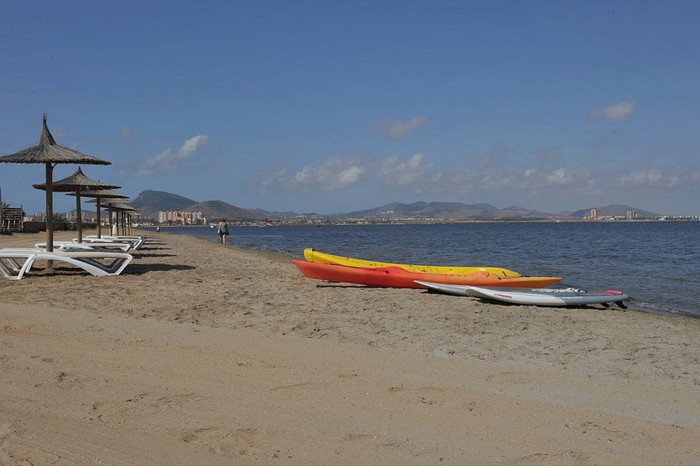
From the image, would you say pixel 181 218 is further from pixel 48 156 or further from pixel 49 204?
pixel 48 156

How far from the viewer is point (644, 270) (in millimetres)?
17438

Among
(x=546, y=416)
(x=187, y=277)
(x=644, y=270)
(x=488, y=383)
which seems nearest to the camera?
(x=546, y=416)

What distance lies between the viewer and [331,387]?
390 cm

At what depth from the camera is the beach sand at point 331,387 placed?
9.50 ft

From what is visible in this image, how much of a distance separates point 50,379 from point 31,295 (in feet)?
14.9

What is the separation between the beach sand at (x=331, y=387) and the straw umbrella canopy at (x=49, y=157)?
337 cm

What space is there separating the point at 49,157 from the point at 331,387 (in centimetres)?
837

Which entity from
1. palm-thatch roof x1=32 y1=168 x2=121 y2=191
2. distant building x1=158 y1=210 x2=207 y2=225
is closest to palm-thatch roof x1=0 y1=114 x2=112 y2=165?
palm-thatch roof x1=32 y1=168 x2=121 y2=191

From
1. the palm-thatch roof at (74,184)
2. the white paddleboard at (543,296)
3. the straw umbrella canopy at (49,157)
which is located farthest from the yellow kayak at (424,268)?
the palm-thatch roof at (74,184)

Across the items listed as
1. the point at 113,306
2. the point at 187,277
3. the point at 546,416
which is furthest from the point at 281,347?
the point at 187,277

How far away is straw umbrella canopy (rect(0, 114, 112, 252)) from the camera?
981 centimetres

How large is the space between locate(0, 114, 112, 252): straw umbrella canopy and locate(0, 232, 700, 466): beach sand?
3.37 m

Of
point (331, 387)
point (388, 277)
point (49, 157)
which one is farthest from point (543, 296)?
point (49, 157)

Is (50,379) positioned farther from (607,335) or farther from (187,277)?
(187,277)
